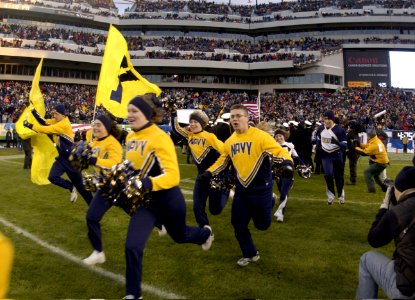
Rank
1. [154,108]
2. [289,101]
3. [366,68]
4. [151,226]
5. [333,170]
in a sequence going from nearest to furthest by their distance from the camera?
[151,226] → [154,108] → [333,170] → [289,101] → [366,68]

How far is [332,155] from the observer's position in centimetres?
993

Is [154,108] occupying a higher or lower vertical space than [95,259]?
higher

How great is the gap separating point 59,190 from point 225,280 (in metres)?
8.18

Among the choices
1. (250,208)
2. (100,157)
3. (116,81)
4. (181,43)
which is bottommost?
(250,208)

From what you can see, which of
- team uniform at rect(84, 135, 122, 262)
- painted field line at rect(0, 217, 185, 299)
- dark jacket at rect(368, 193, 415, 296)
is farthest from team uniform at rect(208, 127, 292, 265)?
dark jacket at rect(368, 193, 415, 296)

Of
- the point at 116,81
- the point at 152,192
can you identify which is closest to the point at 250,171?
the point at 152,192

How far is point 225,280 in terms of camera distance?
4.88 meters

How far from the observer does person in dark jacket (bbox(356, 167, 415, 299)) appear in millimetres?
2990

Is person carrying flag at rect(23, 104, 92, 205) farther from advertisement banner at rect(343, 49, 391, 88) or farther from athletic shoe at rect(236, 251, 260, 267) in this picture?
advertisement banner at rect(343, 49, 391, 88)

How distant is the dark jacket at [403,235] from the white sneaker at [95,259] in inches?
143

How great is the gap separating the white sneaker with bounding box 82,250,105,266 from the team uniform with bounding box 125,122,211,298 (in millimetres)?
1520

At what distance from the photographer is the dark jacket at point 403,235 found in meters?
2.98

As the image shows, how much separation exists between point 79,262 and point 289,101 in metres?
46.6

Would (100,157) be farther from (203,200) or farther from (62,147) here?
(62,147)
